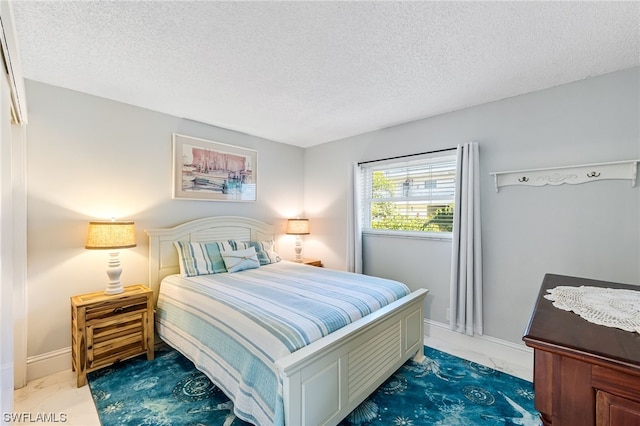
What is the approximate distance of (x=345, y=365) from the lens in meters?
1.68

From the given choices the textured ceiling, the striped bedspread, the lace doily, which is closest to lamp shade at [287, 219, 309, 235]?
the striped bedspread

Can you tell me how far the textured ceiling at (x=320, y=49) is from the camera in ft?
4.85

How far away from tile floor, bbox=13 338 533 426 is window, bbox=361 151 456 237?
1309 millimetres

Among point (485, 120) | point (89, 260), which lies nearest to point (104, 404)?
point (89, 260)

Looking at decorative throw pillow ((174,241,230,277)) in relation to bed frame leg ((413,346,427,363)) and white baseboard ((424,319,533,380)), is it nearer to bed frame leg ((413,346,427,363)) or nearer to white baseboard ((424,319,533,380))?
bed frame leg ((413,346,427,363))

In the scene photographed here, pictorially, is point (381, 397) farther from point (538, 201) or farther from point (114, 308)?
point (114, 308)

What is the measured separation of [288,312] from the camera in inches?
70.2

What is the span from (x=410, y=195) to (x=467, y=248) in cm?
93

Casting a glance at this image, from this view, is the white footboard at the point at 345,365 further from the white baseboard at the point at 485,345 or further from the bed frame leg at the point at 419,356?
the white baseboard at the point at 485,345

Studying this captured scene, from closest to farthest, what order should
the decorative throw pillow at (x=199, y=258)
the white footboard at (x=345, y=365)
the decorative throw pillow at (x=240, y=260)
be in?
the white footboard at (x=345, y=365) → the decorative throw pillow at (x=199, y=258) → the decorative throw pillow at (x=240, y=260)

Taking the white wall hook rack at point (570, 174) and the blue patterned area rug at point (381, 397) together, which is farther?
the white wall hook rack at point (570, 174)

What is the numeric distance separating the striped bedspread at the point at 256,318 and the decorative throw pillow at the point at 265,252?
0.46 m

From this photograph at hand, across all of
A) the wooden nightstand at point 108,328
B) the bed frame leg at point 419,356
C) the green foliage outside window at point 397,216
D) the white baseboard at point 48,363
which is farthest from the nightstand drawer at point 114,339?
the green foliage outside window at point 397,216

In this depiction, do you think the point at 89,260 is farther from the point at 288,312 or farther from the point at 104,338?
the point at 288,312
